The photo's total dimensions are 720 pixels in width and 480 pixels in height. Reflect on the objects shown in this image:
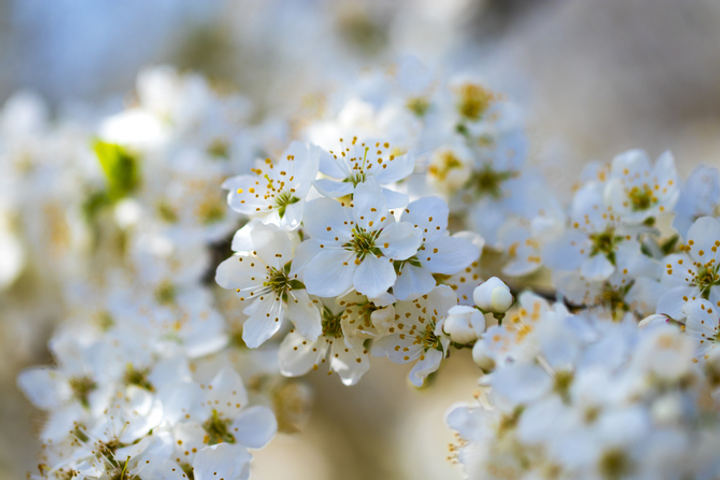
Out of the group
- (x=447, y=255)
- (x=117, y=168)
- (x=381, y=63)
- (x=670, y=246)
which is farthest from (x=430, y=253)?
(x=381, y=63)

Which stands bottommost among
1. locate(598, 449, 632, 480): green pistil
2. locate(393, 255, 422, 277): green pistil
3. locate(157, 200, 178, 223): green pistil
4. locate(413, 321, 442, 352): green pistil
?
locate(598, 449, 632, 480): green pistil

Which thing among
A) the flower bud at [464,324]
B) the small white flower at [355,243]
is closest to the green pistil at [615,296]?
the flower bud at [464,324]

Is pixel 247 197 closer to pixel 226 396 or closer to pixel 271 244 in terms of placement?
pixel 271 244

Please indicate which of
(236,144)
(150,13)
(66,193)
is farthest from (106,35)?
(236,144)

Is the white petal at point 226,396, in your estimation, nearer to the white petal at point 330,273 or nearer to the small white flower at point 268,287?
the small white flower at point 268,287

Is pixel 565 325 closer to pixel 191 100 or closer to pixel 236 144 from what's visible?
pixel 236 144

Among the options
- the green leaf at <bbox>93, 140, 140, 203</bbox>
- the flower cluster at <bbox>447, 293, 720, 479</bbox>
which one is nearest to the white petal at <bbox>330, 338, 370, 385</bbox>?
the flower cluster at <bbox>447, 293, 720, 479</bbox>

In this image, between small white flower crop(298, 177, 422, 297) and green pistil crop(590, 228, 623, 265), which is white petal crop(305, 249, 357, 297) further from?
green pistil crop(590, 228, 623, 265)
